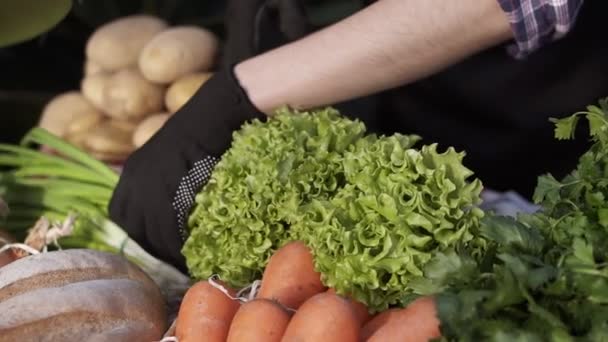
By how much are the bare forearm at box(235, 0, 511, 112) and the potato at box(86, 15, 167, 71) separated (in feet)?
2.96

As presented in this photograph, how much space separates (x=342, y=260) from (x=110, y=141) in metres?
1.20

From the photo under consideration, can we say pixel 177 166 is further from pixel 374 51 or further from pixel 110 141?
pixel 110 141

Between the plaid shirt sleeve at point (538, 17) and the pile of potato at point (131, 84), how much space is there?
3.18 ft

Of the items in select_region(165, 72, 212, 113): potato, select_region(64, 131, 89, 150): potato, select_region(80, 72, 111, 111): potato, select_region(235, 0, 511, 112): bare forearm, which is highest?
select_region(235, 0, 511, 112): bare forearm

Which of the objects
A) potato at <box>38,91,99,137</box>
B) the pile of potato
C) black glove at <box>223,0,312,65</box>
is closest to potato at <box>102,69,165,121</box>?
the pile of potato

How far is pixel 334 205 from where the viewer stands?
1288mm

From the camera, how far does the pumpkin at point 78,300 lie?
1.25m

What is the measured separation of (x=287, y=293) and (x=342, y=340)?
6.8 inches

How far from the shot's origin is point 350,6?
2.72 meters

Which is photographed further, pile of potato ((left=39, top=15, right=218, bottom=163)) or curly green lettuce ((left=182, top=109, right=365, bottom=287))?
pile of potato ((left=39, top=15, right=218, bottom=163))

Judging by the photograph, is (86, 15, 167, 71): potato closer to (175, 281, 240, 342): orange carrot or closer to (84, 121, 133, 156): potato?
(84, 121, 133, 156): potato

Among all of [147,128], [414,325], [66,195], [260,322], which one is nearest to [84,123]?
[147,128]

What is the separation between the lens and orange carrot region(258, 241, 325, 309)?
51.6 inches

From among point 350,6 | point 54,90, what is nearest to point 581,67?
point 350,6
